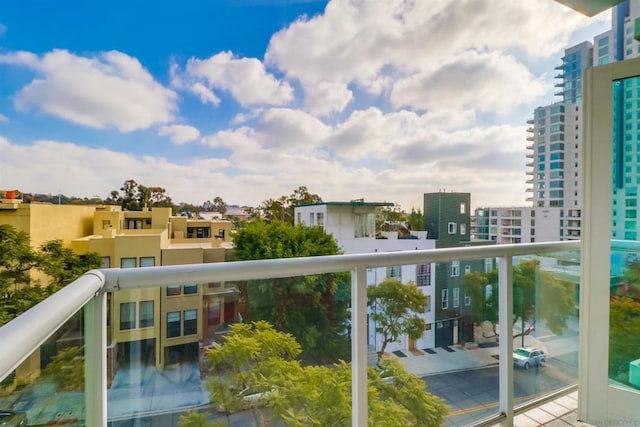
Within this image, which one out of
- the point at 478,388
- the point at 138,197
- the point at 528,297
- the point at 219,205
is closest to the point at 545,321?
the point at 528,297

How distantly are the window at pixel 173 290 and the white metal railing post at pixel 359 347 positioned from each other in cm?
69

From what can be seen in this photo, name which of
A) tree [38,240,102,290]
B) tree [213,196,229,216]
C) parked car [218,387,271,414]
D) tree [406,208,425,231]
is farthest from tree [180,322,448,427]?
tree [213,196,229,216]

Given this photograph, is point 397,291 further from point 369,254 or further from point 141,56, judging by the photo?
point 141,56

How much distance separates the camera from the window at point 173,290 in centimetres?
116

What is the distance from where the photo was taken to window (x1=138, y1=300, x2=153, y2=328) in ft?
3.82

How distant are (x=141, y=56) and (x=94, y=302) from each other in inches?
477

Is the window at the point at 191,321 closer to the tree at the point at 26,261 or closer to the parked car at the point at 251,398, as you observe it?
the parked car at the point at 251,398

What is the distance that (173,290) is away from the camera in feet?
3.91

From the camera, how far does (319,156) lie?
12.1m

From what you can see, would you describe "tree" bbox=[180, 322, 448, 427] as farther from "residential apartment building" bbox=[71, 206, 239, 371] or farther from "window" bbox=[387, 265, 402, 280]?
"window" bbox=[387, 265, 402, 280]

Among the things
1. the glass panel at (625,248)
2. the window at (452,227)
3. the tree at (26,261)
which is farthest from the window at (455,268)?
the tree at (26,261)

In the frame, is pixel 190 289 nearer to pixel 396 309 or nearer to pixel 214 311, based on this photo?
pixel 214 311

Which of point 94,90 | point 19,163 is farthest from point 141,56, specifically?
point 19,163

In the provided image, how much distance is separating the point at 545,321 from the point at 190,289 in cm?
208
